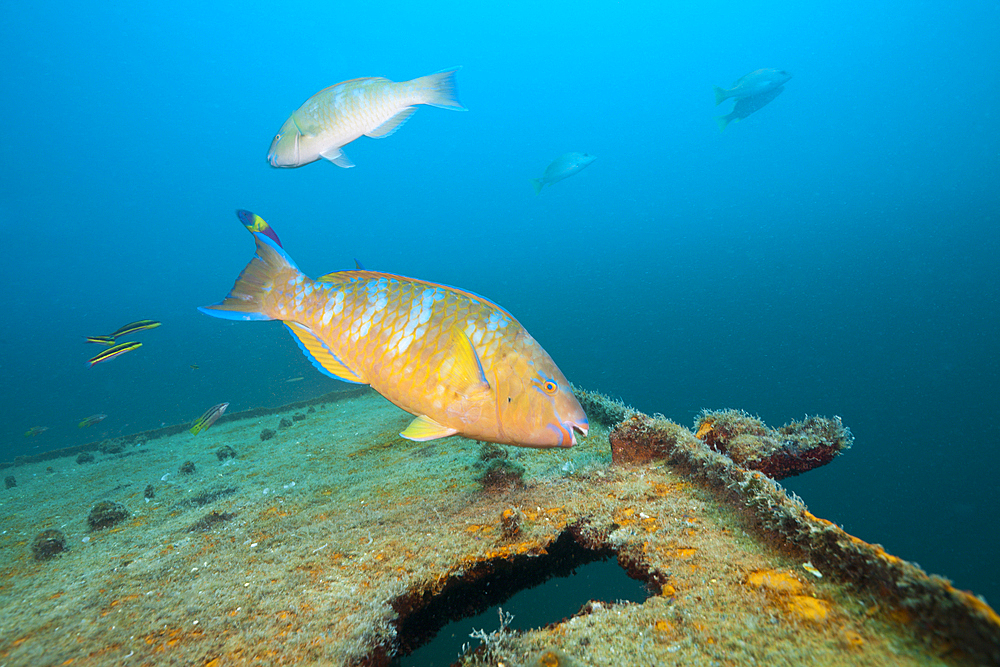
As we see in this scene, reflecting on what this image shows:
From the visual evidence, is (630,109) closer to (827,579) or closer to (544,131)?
(544,131)

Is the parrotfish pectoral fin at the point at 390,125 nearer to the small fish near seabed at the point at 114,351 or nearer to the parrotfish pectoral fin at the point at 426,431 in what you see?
the parrotfish pectoral fin at the point at 426,431

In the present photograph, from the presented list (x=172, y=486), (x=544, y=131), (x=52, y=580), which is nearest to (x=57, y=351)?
(x=172, y=486)

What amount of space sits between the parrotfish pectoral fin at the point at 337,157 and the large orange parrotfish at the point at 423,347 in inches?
62.1

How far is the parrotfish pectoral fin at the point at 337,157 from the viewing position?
353cm

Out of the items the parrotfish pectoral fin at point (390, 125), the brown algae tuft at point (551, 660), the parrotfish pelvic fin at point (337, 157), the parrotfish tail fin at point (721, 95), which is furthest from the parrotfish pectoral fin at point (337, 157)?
the parrotfish tail fin at point (721, 95)

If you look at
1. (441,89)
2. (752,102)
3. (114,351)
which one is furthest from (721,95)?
(114,351)

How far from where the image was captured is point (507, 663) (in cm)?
179

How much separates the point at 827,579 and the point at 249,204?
4062 inches

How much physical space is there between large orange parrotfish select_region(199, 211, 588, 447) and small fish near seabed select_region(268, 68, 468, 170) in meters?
1.58

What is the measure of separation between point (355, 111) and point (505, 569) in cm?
401

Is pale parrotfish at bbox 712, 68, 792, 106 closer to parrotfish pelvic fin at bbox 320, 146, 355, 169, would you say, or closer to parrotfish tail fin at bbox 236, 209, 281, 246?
parrotfish pelvic fin at bbox 320, 146, 355, 169

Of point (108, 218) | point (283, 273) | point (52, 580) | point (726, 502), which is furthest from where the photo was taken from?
point (108, 218)

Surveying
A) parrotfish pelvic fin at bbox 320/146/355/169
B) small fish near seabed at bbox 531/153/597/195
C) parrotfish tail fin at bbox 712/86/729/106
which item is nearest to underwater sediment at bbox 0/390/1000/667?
parrotfish pelvic fin at bbox 320/146/355/169

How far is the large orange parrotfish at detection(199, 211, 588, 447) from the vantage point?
1.86 metres
